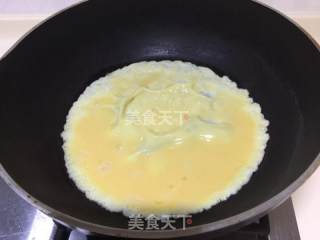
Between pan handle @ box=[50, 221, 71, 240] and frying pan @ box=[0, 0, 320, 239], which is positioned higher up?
frying pan @ box=[0, 0, 320, 239]

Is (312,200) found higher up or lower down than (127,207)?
higher up

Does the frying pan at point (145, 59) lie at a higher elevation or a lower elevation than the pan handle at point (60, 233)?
higher

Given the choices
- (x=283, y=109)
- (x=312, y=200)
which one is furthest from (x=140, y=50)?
(x=312, y=200)

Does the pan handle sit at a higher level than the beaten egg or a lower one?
lower

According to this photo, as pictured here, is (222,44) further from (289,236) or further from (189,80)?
(289,236)
